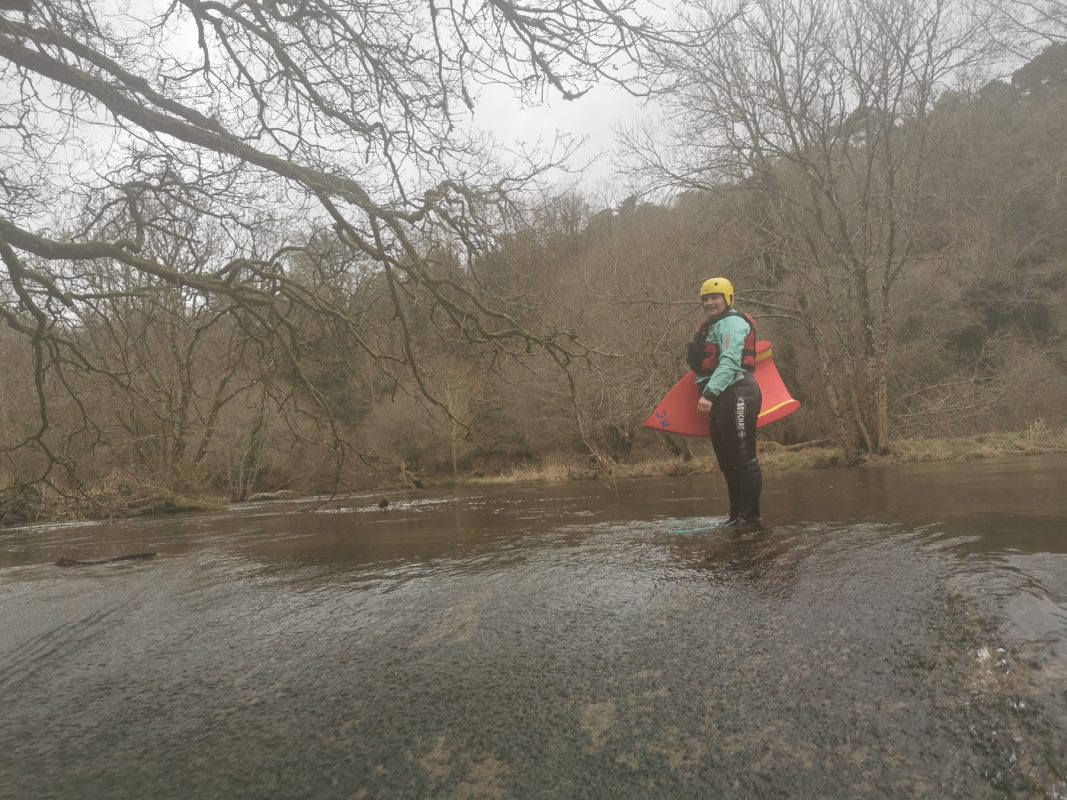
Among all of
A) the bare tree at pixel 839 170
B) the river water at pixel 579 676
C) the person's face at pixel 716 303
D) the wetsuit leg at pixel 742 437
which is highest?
the bare tree at pixel 839 170

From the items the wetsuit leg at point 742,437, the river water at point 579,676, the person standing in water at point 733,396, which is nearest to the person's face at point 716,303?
the person standing in water at point 733,396

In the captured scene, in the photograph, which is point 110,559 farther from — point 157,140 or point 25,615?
point 157,140

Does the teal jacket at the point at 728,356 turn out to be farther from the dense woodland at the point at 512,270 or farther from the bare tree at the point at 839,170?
the bare tree at the point at 839,170

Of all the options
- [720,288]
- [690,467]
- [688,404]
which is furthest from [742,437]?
[690,467]

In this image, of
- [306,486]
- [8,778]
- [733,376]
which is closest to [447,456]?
[306,486]

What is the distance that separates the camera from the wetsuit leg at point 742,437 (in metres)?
5.21

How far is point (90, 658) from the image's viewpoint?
3154 millimetres

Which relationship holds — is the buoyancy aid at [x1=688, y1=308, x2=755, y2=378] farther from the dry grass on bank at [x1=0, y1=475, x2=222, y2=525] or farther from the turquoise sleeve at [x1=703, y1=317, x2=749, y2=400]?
the dry grass on bank at [x1=0, y1=475, x2=222, y2=525]

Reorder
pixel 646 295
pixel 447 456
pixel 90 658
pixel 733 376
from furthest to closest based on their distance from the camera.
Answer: pixel 447 456, pixel 646 295, pixel 733 376, pixel 90 658

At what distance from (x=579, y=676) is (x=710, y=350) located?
3.62 meters

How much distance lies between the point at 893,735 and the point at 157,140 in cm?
738

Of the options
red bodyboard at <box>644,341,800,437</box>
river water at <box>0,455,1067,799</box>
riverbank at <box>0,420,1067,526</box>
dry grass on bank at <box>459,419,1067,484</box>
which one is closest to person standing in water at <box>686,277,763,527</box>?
river water at <box>0,455,1067,799</box>

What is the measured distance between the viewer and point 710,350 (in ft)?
18.1

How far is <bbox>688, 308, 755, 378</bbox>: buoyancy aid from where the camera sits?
539 centimetres
